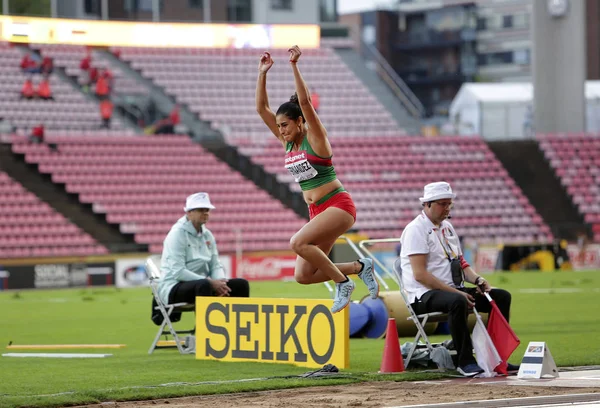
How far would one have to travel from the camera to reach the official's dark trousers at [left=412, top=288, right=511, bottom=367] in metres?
9.86

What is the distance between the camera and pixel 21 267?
28.5 m

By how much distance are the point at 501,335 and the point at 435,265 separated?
35.8 inches

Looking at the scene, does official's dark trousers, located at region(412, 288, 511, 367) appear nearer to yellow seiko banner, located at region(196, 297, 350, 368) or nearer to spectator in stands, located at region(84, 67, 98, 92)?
yellow seiko banner, located at region(196, 297, 350, 368)

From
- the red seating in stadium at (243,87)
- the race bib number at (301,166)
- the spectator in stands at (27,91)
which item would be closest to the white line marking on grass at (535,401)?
the race bib number at (301,166)

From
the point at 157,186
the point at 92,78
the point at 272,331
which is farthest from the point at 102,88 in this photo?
the point at 272,331

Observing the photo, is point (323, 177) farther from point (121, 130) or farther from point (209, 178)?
point (121, 130)

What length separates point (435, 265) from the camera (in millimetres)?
10477

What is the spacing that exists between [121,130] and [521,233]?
13341mm

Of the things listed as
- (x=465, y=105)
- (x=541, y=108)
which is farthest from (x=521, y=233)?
(x=465, y=105)

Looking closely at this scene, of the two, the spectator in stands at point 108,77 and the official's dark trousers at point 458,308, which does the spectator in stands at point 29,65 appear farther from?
the official's dark trousers at point 458,308

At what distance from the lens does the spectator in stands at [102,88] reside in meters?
37.3

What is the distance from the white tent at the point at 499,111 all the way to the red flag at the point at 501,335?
3156 cm

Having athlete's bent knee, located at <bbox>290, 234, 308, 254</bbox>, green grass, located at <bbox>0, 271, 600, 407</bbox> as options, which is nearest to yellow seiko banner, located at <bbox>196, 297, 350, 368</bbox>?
green grass, located at <bbox>0, 271, 600, 407</bbox>

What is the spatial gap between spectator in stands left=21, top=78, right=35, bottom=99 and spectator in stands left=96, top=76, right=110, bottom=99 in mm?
2125
